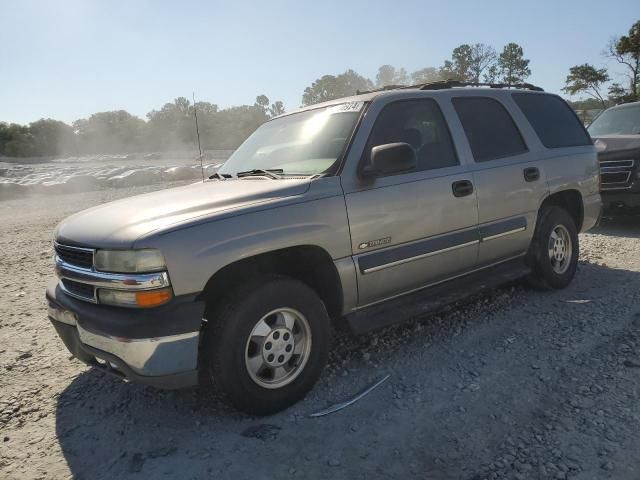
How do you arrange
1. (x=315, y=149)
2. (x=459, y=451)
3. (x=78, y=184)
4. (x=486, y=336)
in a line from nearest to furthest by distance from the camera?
1. (x=459, y=451)
2. (x=315, y=149)
3. (x=486, y=336)
4. (x=78, y=184)

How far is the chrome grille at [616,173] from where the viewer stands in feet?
22.9

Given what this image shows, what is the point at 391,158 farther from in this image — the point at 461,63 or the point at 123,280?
the point at 461,63

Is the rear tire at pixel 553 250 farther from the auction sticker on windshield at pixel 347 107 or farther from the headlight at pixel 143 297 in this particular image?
the headlight at pixel 143 297

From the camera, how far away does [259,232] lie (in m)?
2.71

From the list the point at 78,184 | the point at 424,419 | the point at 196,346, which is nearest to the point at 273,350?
the point at 196,346

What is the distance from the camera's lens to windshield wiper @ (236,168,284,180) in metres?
3.30

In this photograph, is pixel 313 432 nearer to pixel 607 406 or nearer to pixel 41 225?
pixel 607 406

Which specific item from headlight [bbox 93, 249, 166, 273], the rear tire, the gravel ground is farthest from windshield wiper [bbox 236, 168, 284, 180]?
the rear tire

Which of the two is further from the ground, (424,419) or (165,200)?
Answer: (165,200)

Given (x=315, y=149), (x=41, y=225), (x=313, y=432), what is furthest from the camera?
(x=41, y=225)

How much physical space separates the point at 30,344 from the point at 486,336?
3809 millimetres

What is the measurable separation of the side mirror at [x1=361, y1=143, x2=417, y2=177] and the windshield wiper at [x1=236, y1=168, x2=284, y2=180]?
639mm

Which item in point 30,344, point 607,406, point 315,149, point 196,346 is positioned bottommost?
point 607,406

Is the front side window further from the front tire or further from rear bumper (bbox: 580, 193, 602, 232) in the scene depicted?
rear bumper (bbox: 580, 193, 602, 232)
